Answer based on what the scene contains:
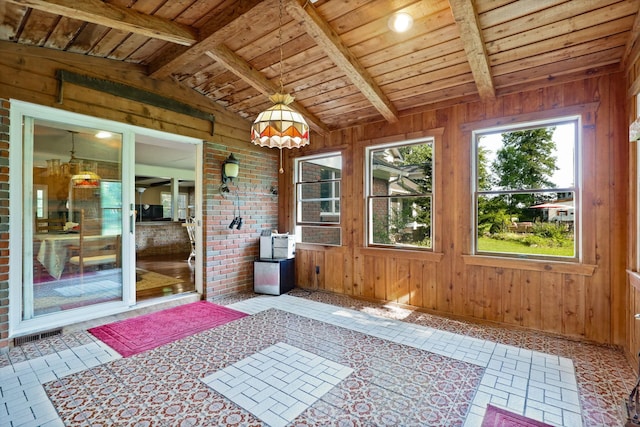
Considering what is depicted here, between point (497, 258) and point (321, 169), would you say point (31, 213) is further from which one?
point (497, 258)

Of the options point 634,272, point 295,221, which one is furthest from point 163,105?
point 634,272

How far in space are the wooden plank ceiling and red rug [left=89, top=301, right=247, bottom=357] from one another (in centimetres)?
266

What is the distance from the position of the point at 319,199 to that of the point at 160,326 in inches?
108

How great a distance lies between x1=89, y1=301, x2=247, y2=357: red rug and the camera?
2.86m

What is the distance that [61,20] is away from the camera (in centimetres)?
262

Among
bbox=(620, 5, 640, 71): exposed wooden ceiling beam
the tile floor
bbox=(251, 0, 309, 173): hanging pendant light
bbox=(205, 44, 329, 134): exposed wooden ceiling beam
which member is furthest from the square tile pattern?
bbox=(620, 5, 640, 71): exposed wooden ceiling beam

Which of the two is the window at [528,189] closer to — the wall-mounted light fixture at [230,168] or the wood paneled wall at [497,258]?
the wood paneled wall at [497,258]

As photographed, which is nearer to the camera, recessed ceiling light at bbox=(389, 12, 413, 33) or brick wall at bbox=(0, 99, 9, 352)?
recessed ceiling light at bbox=(389, 12, 413, 33)

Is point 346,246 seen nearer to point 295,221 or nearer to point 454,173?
point 295,221

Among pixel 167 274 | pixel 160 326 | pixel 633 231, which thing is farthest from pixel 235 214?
pixel 633 231

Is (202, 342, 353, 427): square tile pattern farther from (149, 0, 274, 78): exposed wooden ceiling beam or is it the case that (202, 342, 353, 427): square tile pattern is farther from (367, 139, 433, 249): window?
(149, 0, 274, 78): exposed wooden ceiling beam

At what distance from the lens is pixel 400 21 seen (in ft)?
8.33

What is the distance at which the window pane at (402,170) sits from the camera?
397cm

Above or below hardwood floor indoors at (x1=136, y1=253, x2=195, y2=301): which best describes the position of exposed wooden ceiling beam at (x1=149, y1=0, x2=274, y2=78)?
above
